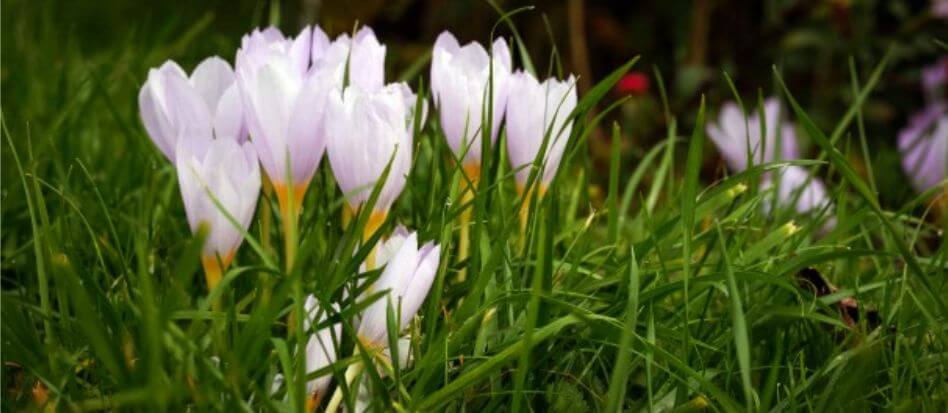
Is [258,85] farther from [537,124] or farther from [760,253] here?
[760,253]

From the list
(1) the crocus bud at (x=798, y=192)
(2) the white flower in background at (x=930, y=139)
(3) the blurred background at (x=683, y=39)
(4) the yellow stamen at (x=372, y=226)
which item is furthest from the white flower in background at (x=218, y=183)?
(3) the blurred background at (x=683, y=39)

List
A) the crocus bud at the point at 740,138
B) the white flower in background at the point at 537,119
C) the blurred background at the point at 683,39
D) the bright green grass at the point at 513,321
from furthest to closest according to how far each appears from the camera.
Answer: the blurred background at the point at 683,39 → the crocus bud at the point at 740,138 → the white flower in background at the point at 537,119 → the bright green grass at the point at 513,321

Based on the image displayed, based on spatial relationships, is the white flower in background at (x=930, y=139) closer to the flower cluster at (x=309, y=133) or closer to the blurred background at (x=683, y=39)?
the blurred background at (x=683, y=39)

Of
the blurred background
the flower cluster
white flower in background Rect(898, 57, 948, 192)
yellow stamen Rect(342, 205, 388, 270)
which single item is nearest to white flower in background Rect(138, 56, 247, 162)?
the flower cluster

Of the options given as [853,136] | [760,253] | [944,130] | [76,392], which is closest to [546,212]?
[760,253]

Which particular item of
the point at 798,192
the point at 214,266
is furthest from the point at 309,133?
→ the point at 798,192
